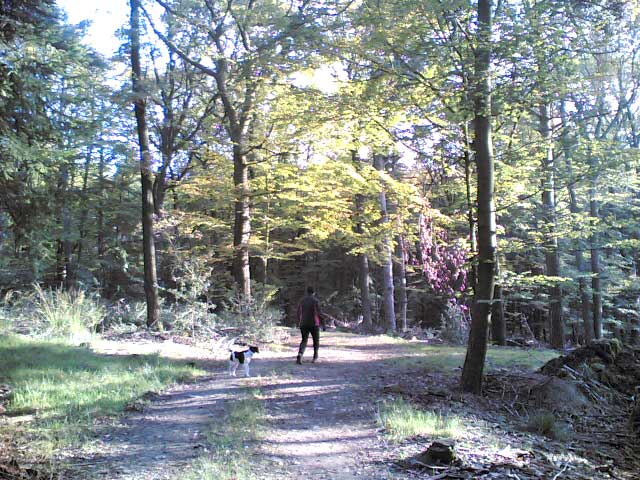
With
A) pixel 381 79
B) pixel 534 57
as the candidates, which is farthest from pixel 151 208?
pixel 534 57

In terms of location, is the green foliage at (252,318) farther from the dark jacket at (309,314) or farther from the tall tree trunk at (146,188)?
the dark jacket at (309,314)

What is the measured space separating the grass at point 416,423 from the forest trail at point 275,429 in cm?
19

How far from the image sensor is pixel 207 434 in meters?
5.52

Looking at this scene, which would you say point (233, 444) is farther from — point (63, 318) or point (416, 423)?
point (63, 318)

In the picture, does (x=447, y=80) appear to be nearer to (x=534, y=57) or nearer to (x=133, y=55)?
(x=534, y=57)

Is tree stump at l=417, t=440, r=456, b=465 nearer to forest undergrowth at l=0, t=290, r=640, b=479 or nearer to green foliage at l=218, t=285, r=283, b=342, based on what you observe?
forest undergrowth at l=0, t=290, r=640, b=479

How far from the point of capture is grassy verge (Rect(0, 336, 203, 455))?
547 cm

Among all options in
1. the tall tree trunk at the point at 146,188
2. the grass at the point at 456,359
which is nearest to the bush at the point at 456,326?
the grass at the point at 456,359

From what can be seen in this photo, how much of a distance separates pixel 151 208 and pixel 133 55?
508cm

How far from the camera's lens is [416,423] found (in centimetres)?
566

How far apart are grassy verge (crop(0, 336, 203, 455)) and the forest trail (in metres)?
0.38

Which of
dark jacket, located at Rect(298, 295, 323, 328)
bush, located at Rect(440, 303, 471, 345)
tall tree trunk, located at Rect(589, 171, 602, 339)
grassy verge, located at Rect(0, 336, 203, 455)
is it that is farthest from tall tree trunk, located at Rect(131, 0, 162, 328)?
tall tree trunk, located at Rect(589, 171, 602, 339)

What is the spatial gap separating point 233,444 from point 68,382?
12.0 feet

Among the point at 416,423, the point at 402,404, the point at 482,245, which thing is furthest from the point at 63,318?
the point at 482,245
